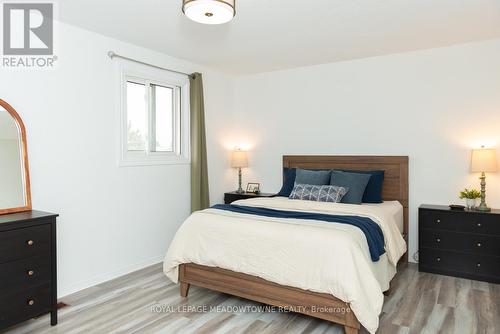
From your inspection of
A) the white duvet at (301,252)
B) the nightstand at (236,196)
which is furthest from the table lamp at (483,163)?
the nightstand at (236,196)

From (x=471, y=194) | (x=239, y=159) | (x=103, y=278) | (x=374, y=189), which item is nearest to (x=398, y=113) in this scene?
(x=374, y=189)

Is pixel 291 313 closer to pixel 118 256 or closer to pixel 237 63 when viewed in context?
pixel 118 256

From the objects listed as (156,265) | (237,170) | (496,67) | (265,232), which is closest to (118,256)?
(156,265)

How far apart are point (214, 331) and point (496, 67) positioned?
3.79 meters

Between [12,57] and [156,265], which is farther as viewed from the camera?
[156,265]

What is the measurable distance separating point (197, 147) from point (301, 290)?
8.25 feet

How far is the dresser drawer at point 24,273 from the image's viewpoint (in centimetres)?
236

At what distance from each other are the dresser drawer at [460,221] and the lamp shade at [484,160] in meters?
0.46

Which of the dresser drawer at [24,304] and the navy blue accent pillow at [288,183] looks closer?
the dresser drawer at [24,304]

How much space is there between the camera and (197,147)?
4.50 meters

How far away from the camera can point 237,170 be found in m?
5.43

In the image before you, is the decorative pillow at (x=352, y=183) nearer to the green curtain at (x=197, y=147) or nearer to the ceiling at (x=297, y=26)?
the ceiling at (x=297, y=26)

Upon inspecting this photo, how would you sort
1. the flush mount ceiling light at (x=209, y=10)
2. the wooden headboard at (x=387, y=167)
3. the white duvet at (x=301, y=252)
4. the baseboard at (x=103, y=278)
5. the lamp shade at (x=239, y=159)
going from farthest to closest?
the lamp shade at (x=239, y=159) < the wooden headboard at (x=387, y=167) < the baseboard at (x=103, y=278) < the white duvet at (x=301, y=252) < the flush mount ceiling light at (x=209, y=10)

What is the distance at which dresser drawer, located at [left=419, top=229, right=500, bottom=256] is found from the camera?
135 inches
